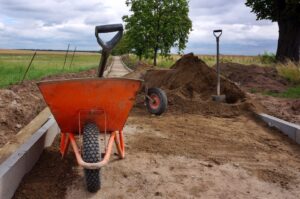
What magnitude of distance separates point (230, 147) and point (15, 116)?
4.96 m

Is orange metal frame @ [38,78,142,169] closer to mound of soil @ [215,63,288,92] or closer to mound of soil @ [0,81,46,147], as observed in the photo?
mound of soil @ [0,81,46,147]

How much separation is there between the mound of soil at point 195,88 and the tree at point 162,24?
1255cm

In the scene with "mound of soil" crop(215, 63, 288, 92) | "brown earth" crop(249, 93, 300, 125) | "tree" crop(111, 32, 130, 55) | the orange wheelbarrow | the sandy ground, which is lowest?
the sandy ground

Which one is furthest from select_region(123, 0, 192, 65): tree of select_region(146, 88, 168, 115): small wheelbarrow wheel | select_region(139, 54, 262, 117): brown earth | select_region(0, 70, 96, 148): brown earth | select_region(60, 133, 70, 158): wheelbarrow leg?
select_region(60, 133, 70, 158): wheelbarrow leg

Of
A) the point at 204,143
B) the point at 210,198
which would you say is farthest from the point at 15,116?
the point at 210,198

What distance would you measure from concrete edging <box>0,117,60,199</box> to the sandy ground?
111mm

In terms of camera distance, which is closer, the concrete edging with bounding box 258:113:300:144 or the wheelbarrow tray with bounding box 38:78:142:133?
the wheelbarrow tray with bounding box 38:78:142:133

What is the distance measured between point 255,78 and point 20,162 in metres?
14.1

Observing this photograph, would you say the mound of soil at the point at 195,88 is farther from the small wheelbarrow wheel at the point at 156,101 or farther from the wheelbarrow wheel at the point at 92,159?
the wheelbarrow wheel at the point at 92,159

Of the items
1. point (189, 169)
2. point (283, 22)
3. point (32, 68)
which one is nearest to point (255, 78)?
point (283, 22)

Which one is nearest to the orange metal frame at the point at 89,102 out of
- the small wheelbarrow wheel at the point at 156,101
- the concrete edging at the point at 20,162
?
the concrete edging at the point at 20,162

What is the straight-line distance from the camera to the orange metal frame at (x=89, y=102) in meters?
5.16

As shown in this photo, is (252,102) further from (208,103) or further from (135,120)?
(135,120)

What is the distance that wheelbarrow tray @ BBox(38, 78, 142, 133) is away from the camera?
5.16m
